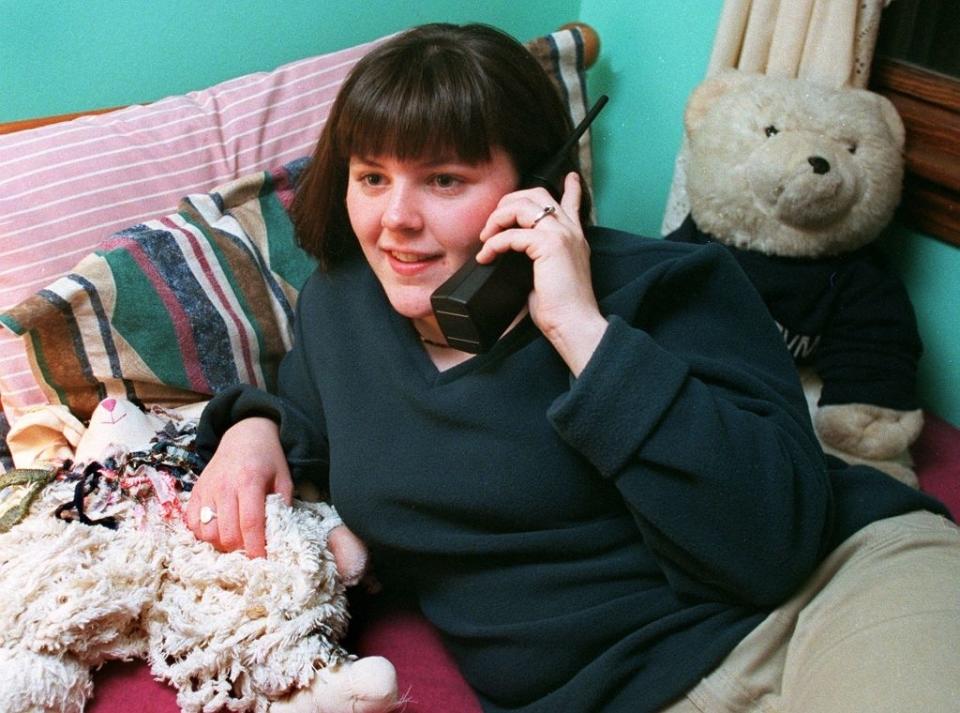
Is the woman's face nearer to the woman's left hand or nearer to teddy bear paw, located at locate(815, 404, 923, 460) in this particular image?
the woman's left hand

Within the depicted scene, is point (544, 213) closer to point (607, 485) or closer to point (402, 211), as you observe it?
point (402, 211)

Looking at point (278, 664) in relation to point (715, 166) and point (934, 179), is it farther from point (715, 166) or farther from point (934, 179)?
point (934, 179)

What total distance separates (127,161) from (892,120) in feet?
3.54

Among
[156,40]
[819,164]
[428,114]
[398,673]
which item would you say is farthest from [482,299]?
[156,40]

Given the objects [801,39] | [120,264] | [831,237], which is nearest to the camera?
[120,264]

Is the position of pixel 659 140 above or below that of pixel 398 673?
above

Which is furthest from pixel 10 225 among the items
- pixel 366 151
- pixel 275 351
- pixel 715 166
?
pixel 715 166

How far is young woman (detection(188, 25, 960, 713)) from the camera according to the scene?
0.78 metres

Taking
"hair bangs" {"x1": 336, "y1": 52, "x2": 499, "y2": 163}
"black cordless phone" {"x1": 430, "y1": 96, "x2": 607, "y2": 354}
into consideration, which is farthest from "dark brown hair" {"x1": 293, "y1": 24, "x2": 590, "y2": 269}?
"black cordless phone" {"x1": 430, "y1": 96, "x2": 607, "y2": 354}

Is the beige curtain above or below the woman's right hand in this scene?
above

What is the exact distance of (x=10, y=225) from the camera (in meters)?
1.09

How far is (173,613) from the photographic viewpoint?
864 mm

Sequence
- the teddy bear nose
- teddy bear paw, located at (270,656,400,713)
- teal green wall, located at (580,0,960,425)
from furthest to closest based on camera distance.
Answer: teal green wall, located at (580,0,960,425) → the teddy bear nose → teddy bear paw, located at (270,656,400,713)

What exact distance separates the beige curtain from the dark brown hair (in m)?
0.55
